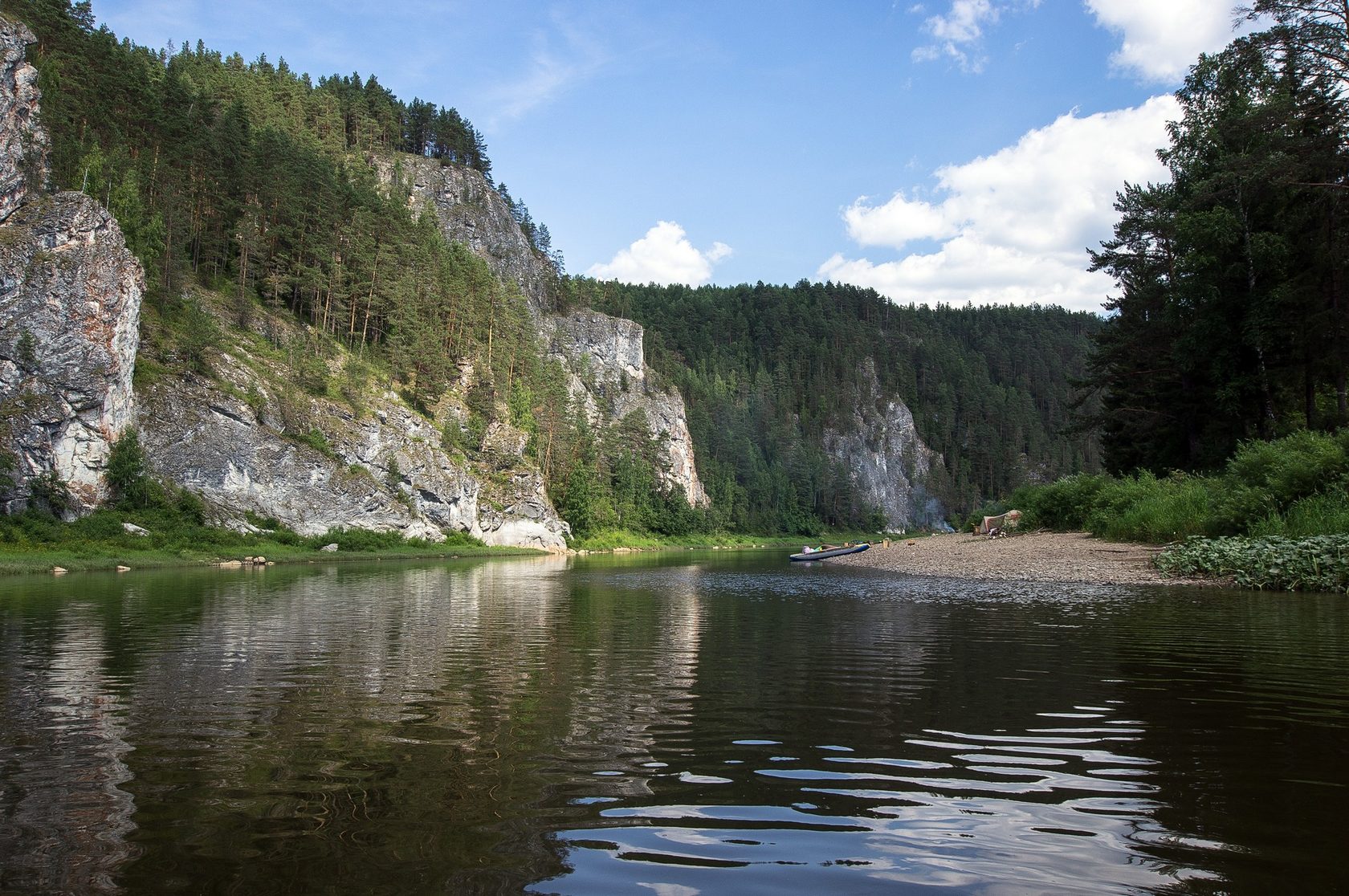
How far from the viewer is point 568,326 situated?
443ft

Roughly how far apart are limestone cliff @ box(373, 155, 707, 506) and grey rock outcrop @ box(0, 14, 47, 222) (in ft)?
210

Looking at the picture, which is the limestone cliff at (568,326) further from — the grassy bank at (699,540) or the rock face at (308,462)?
the rock face at (308,462)

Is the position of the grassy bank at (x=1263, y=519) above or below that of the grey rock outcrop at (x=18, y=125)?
below

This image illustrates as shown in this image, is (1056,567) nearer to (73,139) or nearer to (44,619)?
(44,619)

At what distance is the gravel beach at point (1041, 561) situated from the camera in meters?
23.7

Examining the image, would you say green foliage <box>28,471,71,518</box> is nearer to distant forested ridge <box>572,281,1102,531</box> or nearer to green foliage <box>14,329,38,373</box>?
green foliage <box>14,329,38,373</box>

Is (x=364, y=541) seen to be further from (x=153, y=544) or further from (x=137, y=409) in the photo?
(x=137, y=409)

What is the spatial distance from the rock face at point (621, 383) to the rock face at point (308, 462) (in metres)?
51.9

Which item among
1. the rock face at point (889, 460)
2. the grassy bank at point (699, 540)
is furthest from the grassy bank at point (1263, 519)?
the rock face at point (889, 460)

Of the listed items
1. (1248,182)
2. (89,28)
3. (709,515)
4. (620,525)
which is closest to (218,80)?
(89,28)

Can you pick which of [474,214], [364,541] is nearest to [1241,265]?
[364,541]

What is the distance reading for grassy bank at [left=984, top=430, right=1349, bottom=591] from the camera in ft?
63.3

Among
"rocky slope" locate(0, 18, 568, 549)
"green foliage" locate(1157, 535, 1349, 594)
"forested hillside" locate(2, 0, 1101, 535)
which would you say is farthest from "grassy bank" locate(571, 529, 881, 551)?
"green foliage" locate(1157, 535, 1349, 594)

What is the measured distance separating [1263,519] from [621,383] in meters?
118
